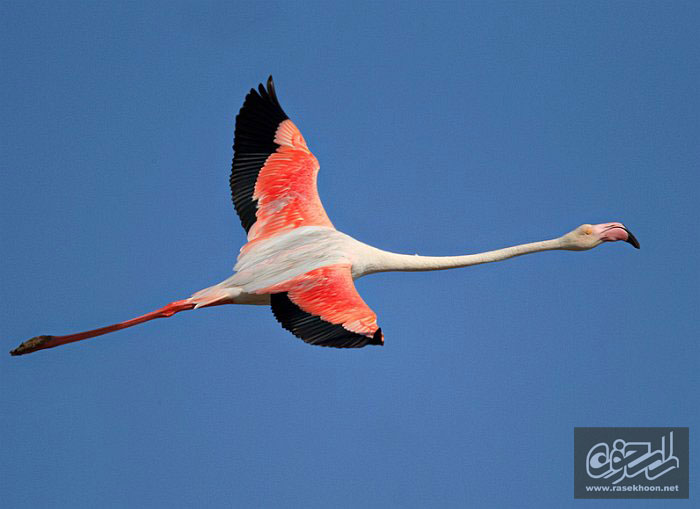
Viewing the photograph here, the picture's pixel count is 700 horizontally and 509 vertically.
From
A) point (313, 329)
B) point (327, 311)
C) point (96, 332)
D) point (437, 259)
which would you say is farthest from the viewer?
point (437, 259)

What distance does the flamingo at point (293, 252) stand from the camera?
15.7m

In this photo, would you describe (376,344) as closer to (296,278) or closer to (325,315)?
(325,315)

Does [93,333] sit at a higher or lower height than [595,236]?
lower

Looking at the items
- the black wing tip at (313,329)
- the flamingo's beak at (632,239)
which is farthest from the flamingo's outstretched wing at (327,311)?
the flamingo's beak at (632,239)

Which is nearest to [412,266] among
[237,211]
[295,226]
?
[295,226]

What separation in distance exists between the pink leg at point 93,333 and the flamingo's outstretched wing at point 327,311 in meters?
1.71

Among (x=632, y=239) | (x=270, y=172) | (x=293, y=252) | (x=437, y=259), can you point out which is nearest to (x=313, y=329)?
(x=293, y=252)

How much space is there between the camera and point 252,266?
57.2ft

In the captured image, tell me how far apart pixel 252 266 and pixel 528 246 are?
4.90 m

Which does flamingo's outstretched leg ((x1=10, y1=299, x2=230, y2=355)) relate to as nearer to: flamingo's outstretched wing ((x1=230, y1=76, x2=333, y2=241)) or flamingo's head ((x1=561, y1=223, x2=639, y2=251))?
flamingo's outstretched wing ((x1=230, y1=76, x2=333, y2=241))

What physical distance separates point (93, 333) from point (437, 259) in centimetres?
573

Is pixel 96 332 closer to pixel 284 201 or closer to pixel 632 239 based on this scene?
pixel 284 201

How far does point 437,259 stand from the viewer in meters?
18.3

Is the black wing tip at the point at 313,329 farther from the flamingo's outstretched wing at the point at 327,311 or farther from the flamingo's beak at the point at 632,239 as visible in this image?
the flamingo's beak at the point at 632,239
